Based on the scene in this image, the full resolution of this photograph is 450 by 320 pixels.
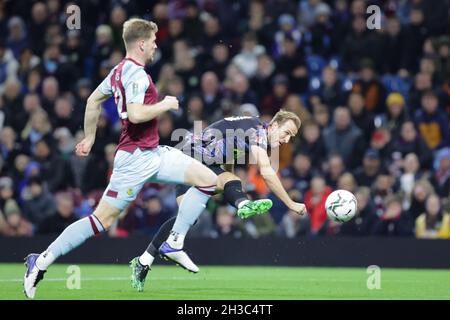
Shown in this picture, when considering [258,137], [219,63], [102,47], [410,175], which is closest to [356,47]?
[219,63]

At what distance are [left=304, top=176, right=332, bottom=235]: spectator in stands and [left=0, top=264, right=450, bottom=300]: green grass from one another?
85 cm

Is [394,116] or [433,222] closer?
[433,222]

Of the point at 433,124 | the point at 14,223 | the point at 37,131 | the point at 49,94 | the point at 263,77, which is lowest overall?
the point at 14,223

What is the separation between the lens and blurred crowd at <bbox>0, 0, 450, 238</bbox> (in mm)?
14539

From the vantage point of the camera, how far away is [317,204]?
567 inches

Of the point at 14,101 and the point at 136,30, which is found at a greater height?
the point at 136,30

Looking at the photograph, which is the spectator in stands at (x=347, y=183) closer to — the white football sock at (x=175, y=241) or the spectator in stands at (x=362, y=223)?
the spectator in stands at (x=362, y=223)

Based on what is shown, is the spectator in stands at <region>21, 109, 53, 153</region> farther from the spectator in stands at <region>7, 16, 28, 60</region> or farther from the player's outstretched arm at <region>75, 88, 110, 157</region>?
the player's outstretched arm at <region>75, 88, 110, 157</region>

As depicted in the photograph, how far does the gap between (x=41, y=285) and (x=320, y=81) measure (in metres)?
7.17

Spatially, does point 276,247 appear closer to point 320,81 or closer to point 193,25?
point 320,81

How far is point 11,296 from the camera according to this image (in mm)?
9078

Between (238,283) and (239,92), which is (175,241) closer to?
(238,283)

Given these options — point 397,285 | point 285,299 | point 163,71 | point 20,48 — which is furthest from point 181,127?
point 285,299

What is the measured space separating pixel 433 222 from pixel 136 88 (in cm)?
625
